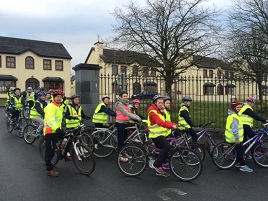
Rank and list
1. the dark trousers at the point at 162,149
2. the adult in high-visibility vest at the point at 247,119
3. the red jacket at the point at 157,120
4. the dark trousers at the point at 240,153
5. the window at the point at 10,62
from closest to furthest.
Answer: the red jacket at the point at 157,120 < the dark trousers at the point at 162,149 < the dark trousers at the point at 240,153 < the adult in high-visibility vest at the point at 247,119 < the window at the point at 10,62

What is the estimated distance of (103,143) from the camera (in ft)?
25.6

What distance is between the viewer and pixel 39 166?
21.6ft

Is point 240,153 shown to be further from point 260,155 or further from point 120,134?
point 120,134

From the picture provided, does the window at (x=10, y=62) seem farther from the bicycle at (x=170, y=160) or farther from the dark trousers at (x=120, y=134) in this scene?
the bicycle at (x=170, y=160)

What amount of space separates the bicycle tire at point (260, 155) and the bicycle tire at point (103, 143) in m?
3.72

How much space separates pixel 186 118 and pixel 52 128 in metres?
3.41

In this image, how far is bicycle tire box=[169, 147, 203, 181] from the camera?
18.1 feet

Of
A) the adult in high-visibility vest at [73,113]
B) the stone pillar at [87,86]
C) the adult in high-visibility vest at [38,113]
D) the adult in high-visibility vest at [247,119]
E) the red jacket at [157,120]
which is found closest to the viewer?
the red jacket at [157,120]

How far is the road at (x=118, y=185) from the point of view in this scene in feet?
15.3

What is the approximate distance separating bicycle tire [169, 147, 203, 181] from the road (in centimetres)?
16

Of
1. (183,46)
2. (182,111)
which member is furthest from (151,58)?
(182,111)

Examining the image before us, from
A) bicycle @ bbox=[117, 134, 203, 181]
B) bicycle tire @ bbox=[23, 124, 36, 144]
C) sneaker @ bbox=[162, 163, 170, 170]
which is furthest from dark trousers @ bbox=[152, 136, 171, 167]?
bicycle tire @ bbox=[23, 124, 36, 144]

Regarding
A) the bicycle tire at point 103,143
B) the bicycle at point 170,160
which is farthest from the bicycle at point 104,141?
the bicycle at point 170,160

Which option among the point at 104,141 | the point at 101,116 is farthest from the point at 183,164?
the point at 101,116
